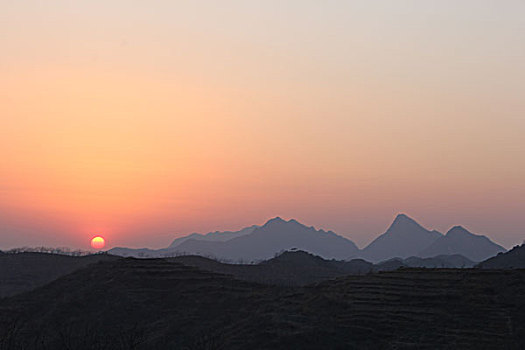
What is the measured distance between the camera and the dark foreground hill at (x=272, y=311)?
33.8 m

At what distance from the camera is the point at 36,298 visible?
52469mm

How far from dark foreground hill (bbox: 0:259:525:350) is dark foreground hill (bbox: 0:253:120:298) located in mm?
21757

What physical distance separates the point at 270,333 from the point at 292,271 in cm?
5566

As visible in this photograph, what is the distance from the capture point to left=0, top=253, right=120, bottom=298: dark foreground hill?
244 feet

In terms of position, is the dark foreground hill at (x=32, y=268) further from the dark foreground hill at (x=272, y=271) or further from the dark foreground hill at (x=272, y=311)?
the dark foreground hill at (x=272, y=311)

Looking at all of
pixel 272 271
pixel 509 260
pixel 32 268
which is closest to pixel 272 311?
pixel 272 271

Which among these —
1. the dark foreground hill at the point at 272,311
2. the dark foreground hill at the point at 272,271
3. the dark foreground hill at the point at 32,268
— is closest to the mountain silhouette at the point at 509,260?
the dark foreground hill at the point at 272,271

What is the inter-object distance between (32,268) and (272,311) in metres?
53.8

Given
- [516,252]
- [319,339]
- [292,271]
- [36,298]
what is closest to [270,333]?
[319,339]

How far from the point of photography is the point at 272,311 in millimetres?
41094

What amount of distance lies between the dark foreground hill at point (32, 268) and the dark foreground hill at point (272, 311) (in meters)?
21.8

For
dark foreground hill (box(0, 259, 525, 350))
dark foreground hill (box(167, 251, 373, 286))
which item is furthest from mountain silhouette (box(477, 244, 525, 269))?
dark foreground hill (box(0, 259, 525, 350))

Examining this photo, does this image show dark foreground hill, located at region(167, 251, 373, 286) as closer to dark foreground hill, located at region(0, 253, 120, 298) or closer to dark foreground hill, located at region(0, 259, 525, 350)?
dark foreground hill, located at region(0, 253, 120, 298)

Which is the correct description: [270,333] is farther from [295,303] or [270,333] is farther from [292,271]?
[292,271]
